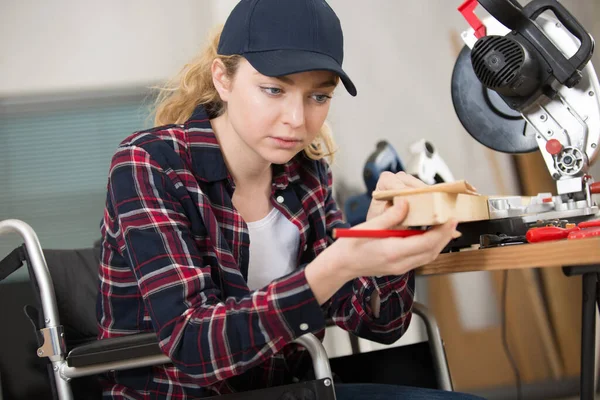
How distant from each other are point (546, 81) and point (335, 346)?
132 centimetres

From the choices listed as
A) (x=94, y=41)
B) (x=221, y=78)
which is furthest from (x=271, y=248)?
(x=94, y=41)

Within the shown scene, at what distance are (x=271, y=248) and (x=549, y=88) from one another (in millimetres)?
574

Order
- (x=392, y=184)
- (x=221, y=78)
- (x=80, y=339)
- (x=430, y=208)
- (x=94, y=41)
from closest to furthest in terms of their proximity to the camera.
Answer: (x=430, y=208) < (x=392, y=184) < (x=221, y=78) < (x=80, y=339) < (x=94, y=41)

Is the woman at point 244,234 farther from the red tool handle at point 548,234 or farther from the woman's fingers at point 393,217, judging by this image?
the red tool handle at point 548,234

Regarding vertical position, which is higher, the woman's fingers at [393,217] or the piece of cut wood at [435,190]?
the piece of cut wood at [435,190]

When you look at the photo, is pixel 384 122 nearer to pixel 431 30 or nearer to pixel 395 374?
pixel 431 30

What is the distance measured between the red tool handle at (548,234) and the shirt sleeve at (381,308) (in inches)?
11.3

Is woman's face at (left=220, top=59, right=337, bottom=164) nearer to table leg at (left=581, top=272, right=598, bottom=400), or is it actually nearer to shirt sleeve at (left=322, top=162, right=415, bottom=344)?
shirt sleeve at (left=322, top=162, right=415, bottom=344)

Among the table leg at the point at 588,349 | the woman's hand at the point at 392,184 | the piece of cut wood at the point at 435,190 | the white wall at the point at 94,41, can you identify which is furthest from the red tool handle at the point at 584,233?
the white wall at the point at 94,41

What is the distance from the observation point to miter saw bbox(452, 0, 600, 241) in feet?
3.61

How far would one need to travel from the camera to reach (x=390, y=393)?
120cm

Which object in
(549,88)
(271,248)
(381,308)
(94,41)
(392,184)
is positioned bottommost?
(381,308)

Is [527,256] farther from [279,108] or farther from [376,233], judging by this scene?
[279,108]

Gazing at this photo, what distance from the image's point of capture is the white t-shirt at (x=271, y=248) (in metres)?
1.30
